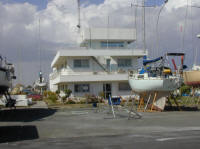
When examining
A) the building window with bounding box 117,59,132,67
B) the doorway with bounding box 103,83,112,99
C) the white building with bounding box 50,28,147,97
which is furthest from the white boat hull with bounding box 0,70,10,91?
the building window with bounding box 117,59,132,67

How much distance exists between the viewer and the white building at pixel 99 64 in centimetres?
4206

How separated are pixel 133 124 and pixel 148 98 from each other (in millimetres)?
9350

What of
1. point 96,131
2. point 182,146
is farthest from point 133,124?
point 182,146

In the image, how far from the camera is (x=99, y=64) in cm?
4406

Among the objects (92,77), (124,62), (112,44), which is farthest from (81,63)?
(112,44)

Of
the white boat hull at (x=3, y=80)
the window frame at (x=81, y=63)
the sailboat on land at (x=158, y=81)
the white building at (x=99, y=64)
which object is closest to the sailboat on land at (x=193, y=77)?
the sailboat on land at (x=158, y=81)

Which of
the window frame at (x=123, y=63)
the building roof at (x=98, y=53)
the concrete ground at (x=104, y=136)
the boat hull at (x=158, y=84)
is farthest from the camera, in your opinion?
the window frame at (x=123, y=63)

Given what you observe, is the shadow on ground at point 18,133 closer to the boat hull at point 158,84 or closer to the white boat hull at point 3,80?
the white boat hull at point 3,80

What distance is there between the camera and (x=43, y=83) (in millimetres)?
72812

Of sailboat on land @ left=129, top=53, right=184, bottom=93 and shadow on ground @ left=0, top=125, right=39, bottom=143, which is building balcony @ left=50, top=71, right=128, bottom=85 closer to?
sailboat on land @ left=129, top=53, right=184, bottom=93

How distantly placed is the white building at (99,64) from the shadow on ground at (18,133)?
80.9 feet

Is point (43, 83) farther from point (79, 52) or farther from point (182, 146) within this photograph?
point (182, 146)

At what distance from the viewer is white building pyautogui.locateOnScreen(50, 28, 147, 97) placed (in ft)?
138

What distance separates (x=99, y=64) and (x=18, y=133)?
30.0 m
